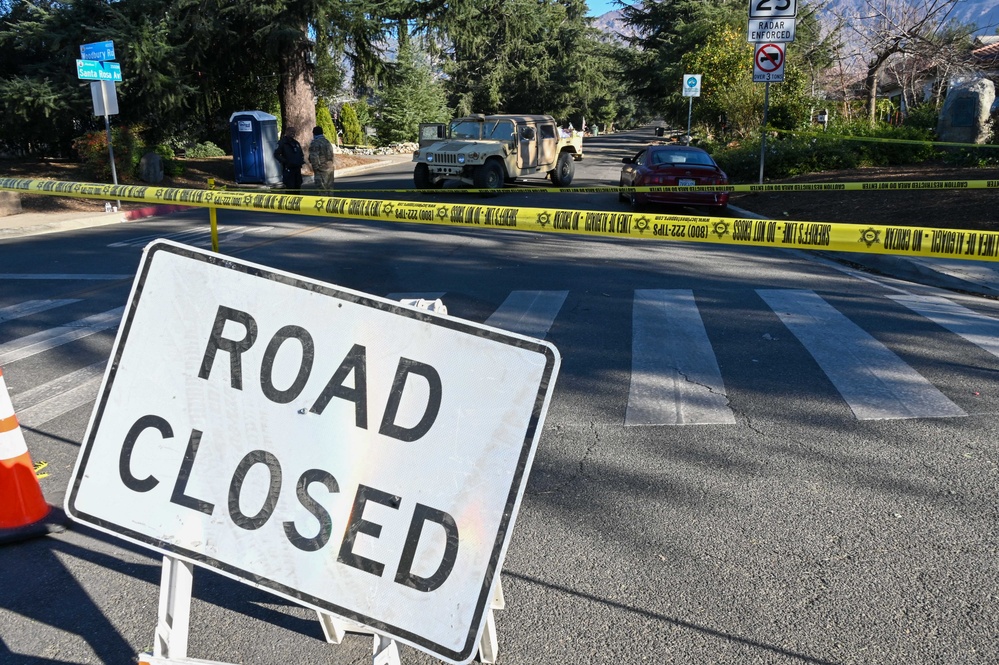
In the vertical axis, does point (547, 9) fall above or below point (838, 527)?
above

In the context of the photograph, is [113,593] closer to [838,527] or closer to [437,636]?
[437,636]

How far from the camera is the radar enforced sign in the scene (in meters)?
2.23

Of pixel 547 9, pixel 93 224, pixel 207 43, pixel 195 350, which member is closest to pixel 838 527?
pixel 195 350

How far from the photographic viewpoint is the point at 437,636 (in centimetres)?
218

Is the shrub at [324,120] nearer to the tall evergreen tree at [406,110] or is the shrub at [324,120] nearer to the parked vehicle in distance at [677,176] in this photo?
the tall evergreen tree at [406,110]

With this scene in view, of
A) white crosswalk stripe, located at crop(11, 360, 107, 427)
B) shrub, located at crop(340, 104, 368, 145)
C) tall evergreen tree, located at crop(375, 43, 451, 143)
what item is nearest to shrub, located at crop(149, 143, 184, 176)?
white crosswalk stripe, located at crop(11, 360, 107, 427)

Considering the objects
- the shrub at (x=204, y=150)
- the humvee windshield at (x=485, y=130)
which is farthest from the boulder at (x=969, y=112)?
the shrub at (x=204, y=150)

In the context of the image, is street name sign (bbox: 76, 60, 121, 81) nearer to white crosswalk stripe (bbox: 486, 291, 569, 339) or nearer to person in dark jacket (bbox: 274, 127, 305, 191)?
person in dark jacket (bbox: 274, 127, 305, 191)

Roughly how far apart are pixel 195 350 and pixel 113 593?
149cm

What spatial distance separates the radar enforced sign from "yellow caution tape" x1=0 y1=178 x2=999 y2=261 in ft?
5.76

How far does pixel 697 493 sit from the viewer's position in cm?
423

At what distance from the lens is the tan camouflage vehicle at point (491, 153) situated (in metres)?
19.5

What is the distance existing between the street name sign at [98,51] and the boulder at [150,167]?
3.29 meters

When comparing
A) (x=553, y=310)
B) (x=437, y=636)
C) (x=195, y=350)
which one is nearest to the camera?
(x=437, y=636)
